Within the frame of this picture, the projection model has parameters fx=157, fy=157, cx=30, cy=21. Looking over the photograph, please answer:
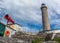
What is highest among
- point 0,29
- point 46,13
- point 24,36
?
point 46,13

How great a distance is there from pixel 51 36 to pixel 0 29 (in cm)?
1330

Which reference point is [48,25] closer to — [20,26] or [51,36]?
[20,26]

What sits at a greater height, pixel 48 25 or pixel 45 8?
pixel 45 8

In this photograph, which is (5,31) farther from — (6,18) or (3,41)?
(3,41)

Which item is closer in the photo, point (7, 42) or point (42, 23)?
point (7, 42)

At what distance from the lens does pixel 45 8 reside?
198 ft

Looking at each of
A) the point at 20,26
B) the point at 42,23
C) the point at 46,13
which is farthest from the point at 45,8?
the point at 20,26

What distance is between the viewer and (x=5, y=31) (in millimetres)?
42750

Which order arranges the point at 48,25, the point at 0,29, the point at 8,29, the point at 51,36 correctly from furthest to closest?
the point at 48,25
the point at 8,29
the point at 0,29
the point at 51,36

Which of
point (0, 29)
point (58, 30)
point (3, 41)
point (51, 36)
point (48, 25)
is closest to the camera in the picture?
point (3, 41)

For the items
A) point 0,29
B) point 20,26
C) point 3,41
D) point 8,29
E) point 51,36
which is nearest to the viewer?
point 3,41

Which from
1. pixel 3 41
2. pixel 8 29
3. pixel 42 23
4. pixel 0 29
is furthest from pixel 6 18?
pixel 3 41

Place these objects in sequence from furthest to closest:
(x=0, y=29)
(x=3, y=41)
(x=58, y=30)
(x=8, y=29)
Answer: (x=58, y=30) → (x=8, y=29) → (x=0, y=29) → (x=3, y=41)

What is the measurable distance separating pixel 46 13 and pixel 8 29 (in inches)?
790
